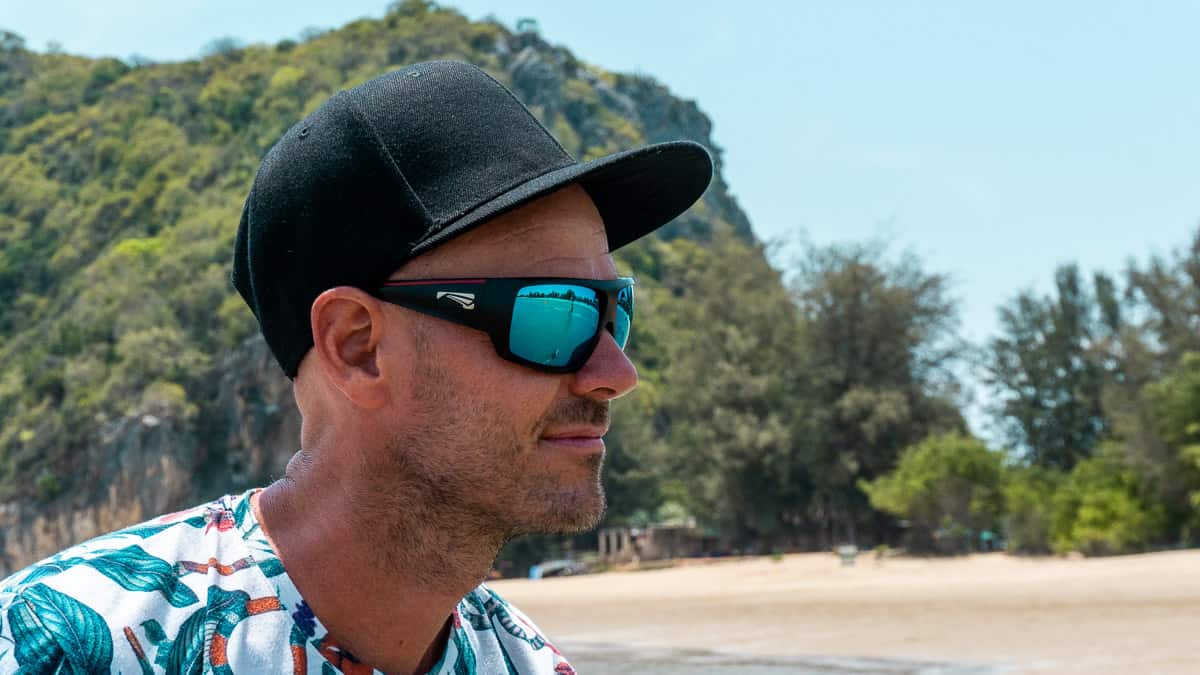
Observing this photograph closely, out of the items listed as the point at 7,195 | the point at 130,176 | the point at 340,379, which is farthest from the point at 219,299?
the point at 340,379

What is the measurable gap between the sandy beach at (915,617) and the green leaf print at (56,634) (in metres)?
9.05

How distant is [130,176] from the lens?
260 ft

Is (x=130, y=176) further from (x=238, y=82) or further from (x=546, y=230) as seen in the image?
(x=546, y=230)

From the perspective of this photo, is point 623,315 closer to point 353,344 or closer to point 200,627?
point 353,344

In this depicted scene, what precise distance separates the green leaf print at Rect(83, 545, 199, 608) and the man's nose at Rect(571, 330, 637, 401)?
52cm

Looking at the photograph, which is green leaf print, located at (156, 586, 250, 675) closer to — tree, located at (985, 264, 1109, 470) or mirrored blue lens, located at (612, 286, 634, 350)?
mirrored blue lens, located at (612, 286, 634, 350)

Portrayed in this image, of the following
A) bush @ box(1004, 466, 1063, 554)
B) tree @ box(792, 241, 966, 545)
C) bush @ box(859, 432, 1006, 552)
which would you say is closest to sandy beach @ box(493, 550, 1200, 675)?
bush @ box(1004, 466, 1063, 554)

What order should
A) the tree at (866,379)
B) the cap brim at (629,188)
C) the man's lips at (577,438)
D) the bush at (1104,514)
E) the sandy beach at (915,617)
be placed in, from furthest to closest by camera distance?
the tree at (866,379), the bush at (1104,514), the sandy beach at (915,617), the man's lips at (577,438), the cap brim at (629,188)

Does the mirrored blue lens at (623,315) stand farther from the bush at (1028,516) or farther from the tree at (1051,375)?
the tree at (1051,375)

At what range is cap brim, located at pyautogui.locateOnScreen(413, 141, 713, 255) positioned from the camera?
1.41 meters

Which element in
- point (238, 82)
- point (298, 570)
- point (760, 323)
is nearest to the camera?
point (298, 570)

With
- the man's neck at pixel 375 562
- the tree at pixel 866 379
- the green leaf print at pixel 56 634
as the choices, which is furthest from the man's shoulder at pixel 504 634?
the tree at pixel 866 379

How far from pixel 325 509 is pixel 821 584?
22.8 meters

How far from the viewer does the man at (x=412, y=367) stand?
1.42 m
